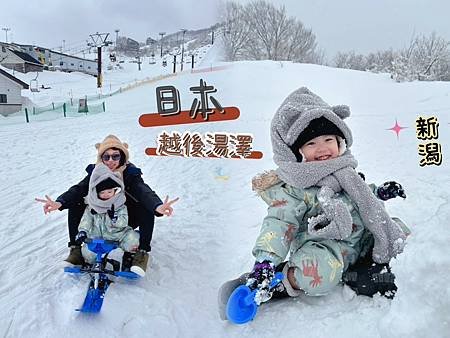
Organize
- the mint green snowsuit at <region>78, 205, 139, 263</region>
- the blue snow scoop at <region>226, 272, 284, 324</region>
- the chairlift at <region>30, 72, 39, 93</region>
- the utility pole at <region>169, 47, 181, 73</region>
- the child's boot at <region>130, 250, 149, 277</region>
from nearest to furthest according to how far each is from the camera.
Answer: the blue snow scoop at <region>226, 272, 284, 324</region>
the child's boot at <region>130, 250, 149, 277</region>
the mint green snowsuit at <region>78, 205, 139, 263</region>
the utility pole at <region>169, 47, 181, 73</region>
the chairlift at <region>30, 72, 39, 93</region>

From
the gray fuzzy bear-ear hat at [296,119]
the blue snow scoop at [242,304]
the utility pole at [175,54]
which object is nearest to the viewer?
the blue snow scoop at [242,304]

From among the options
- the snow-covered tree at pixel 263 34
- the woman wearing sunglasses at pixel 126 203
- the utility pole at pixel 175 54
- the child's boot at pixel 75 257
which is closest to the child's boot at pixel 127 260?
the woman wearing sunglasses at pixel 126 203

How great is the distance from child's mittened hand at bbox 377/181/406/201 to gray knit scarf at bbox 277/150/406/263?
14cm

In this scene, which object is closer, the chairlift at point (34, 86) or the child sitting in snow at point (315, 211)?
the child sitting in snow at point (315, 211)

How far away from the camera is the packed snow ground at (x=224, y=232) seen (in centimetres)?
84

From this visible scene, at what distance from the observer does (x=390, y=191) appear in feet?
3.61

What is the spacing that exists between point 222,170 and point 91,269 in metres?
1.36

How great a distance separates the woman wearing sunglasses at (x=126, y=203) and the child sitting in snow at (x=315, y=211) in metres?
0.39

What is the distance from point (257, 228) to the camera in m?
1.58

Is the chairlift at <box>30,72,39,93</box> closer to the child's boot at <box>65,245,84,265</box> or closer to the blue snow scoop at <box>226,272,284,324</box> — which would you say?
the child's boot at <box>65,245,84,265</box>

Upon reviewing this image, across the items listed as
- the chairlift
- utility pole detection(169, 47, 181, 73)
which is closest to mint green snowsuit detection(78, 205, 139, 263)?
utility pole detection(169, 47, 181, 73)

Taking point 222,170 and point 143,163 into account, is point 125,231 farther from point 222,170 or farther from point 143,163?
point 143,163

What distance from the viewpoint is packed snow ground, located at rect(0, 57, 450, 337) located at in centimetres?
84

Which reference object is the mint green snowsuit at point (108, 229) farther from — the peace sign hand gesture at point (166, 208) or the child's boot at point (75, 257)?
the peace sign hand gesture at point (166, 208)
